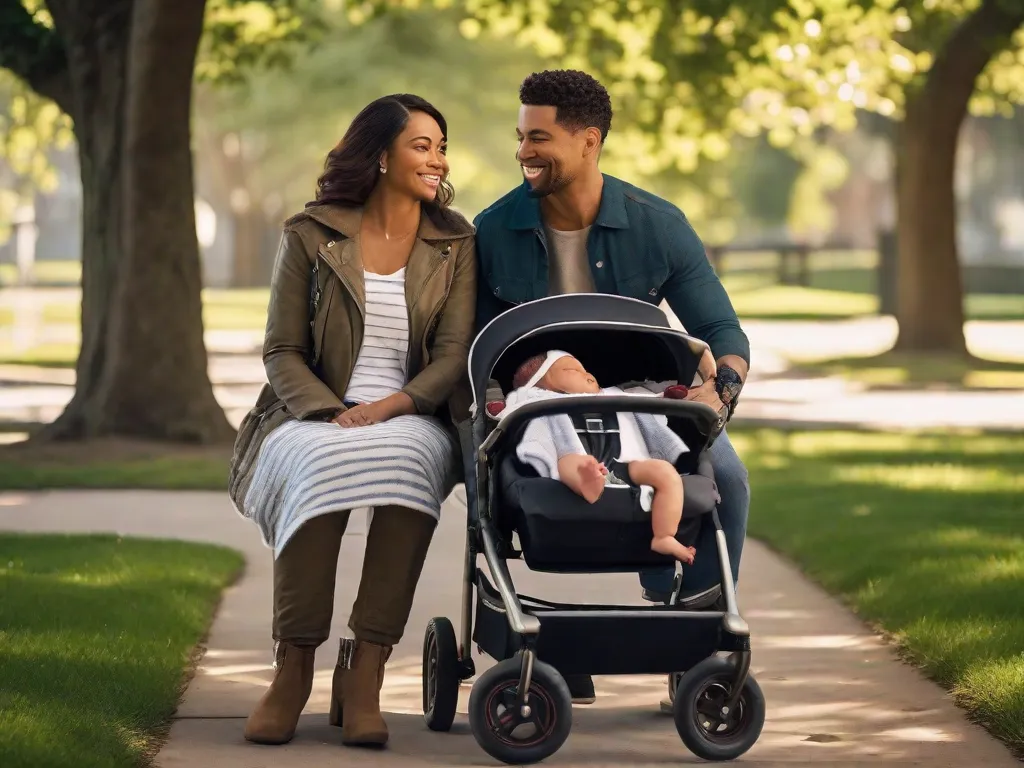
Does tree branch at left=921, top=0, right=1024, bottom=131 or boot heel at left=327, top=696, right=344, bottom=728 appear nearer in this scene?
boot heel at left=327, top=696, right=344, bottom=728

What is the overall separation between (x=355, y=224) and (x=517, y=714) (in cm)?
176

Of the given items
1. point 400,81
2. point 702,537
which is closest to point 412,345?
point 702,537

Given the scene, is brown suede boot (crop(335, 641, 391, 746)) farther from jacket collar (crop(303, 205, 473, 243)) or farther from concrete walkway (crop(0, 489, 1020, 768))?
jacket collar (crop(303, 205, 473, 243))

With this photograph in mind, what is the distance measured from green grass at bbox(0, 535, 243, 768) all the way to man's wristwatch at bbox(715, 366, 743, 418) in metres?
1.90

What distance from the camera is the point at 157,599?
8.03 metres

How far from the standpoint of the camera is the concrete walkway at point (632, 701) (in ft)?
17.9

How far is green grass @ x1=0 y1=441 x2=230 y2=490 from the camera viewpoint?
1290 centimetres

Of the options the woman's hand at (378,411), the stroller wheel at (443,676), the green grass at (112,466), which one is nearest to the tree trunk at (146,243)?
the green grass at (112,466)

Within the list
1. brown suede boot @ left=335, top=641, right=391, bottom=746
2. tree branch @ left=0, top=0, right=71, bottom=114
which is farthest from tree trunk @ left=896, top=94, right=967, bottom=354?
brown suede boot @ left=335, top=641, right=391, bottom=746

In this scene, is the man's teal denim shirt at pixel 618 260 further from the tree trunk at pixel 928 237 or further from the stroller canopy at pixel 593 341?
the tree trunk at pixel 928 237

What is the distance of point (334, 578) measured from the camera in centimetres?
564

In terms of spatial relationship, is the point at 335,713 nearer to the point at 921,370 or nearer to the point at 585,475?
the point at 585,475

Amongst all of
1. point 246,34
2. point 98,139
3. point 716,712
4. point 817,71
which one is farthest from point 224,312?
point 716,712

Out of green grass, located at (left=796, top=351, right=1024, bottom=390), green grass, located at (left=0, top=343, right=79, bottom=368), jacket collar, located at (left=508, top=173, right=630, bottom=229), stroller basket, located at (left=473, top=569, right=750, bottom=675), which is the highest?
jacket collar, located at (left=508, top=173, right=630, bottom=229)
